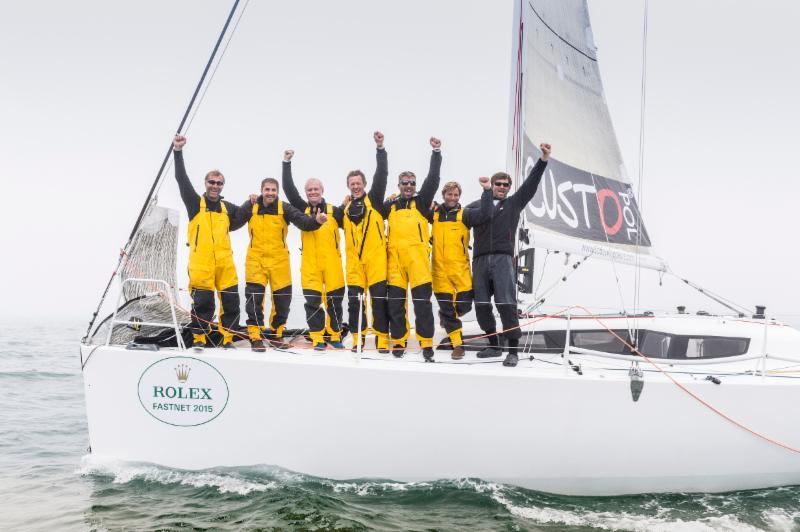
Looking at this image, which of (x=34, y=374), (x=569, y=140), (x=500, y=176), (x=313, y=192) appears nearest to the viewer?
(x=500, y=176)

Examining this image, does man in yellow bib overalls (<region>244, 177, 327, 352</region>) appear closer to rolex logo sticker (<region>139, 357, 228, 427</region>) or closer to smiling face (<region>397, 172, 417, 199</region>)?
rolex logo sticker (<region>139, 357, 228, 427</region>)

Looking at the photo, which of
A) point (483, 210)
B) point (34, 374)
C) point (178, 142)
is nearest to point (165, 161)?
point (178, 142)

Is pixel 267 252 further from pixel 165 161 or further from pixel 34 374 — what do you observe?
pixel 34 374

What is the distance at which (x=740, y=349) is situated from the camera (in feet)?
16.3

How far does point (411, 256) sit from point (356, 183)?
0.79m

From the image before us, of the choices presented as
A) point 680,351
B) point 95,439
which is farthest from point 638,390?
point 95,439

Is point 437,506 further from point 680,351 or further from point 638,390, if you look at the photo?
point 680,351

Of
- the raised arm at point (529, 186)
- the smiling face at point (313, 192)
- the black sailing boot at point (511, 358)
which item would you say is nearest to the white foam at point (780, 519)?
the black sailing boot at point (511, 358)

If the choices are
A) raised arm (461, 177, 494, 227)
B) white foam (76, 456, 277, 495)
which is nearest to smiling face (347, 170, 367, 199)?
raised arm (461, 177, 494, 227)

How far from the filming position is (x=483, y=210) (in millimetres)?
4688

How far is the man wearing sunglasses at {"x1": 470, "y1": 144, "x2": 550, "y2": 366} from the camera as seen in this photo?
15.4ft

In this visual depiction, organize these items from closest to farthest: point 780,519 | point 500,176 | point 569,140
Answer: point 780,519 → point 500,176 → point 569,140

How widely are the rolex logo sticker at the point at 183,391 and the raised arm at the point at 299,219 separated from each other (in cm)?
135

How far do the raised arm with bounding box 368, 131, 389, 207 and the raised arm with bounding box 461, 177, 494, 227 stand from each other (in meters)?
0.73
